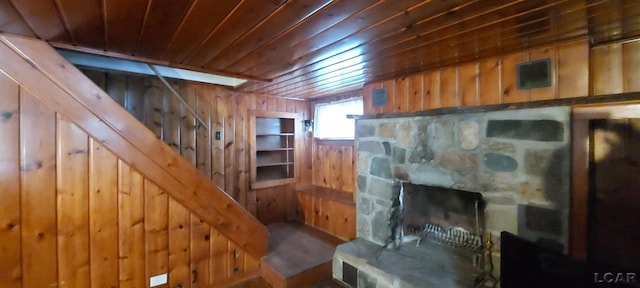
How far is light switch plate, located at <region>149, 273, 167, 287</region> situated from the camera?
2.13m

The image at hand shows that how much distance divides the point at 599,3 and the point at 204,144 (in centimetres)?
349

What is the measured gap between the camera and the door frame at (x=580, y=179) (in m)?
1.56

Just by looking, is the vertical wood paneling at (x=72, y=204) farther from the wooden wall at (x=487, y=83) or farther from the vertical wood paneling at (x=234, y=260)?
the wooden wall at (x=487, y=83)

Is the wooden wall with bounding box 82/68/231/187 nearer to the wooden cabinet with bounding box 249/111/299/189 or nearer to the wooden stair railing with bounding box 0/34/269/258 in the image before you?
the wooden cabinet with bounding box 249/111/299/189

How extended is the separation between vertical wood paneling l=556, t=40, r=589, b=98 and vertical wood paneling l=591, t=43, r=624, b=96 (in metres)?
0.07

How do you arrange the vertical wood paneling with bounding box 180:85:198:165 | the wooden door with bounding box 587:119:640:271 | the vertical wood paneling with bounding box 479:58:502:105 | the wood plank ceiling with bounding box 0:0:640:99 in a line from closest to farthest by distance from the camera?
the wood plank ceiling with bounding box 0:0:640:99 → the wooden door with bounding box 587:119:640:271 → the vertical wood paneling with bounding box 479:58:502:105 → the vertical wood paneling with bounding box 180:85:198:165

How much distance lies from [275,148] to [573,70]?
3.41 m

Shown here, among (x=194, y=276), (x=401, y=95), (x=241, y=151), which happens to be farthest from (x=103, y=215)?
(x=401, y=95)

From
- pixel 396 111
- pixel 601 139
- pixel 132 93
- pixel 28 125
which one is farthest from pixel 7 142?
pixel 601 139

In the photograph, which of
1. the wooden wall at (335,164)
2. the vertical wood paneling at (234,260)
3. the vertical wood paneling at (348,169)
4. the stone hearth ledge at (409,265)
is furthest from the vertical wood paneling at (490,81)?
the vertical wood paneling at (234,260)

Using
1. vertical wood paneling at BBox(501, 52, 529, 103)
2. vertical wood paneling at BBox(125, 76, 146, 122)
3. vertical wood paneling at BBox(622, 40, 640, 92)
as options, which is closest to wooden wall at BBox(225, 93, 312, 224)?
vertical wood paneling at BBox(125, 76, 146, 122)

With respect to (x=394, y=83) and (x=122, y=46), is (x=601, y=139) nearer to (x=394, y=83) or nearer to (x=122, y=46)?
(x=394, y=83)

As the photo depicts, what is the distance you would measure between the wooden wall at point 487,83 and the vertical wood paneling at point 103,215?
237 centimetres

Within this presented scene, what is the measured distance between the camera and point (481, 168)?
1.98m
